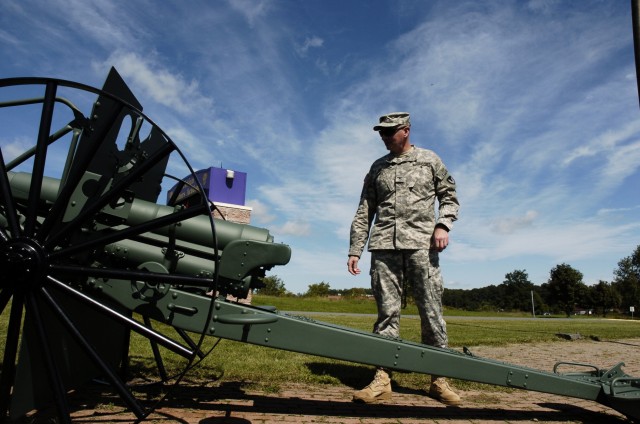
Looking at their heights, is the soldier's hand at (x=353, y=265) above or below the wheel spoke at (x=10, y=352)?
above

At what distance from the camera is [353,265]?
Result: 420cm

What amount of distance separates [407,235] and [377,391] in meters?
1.27

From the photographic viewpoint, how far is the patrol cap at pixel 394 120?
4.13 meters

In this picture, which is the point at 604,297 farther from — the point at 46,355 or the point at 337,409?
the point at 46,355

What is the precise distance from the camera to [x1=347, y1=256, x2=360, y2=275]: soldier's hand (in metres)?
4.20

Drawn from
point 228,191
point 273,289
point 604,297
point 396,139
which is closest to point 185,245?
point 396,139

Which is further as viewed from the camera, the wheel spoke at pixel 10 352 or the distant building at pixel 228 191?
the distant building at pixel 228 191

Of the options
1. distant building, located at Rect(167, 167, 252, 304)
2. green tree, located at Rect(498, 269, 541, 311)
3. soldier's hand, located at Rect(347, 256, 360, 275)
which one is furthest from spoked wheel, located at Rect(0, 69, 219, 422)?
green tree, located at Rect(498, 269, 541, 311)

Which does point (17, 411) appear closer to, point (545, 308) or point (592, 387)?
point (592, 387)

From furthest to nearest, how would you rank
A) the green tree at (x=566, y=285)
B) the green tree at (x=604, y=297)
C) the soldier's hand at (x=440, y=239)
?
the green tree at (x=604, y=297), the green tree at (x=566, y=285), the soldier's hand at (x=440, y=239)

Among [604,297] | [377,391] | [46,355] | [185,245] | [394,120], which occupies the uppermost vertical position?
[604,297]

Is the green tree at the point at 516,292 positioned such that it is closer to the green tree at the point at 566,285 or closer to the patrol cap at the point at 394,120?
the green tree at the point at 566,285

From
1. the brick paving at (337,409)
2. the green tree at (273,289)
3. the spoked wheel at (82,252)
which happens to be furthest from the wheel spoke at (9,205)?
the green tree at (273,289)

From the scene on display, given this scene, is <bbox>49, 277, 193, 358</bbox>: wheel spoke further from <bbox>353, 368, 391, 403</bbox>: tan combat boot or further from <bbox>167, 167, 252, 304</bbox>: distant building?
<bbox>167, 167, 252, 304</bbox>: distant building
